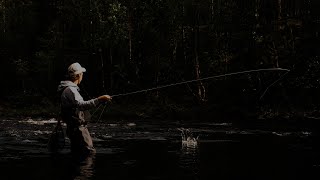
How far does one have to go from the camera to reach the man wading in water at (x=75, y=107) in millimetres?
11805

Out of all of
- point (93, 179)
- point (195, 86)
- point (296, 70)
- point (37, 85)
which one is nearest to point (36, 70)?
point (37, 85)

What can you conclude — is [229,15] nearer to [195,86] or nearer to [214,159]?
[195,86]

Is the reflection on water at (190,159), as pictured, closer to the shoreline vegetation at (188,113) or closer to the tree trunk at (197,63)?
the shoreline vegetation at (188,113)

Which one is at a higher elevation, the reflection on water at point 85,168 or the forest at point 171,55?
the forest at point 171,55

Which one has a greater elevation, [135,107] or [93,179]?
[135,107]

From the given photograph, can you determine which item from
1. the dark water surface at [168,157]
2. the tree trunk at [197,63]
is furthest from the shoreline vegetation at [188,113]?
the dark water surface at [168,157]

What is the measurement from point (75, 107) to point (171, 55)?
33594 mm

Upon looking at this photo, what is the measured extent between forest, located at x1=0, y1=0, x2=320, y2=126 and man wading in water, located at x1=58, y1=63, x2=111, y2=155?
21.6 metres

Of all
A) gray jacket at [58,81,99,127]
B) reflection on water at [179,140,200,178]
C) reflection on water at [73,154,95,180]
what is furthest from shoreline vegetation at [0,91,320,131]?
gray jacket at [58,81,99,127]

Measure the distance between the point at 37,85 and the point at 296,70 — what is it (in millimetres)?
21875

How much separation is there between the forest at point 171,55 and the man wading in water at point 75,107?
21646mm

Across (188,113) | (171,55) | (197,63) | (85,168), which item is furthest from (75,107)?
(171,55)

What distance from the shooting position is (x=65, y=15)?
156 ft

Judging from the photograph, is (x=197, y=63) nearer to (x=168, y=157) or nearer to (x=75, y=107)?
(x=168, y=157)
